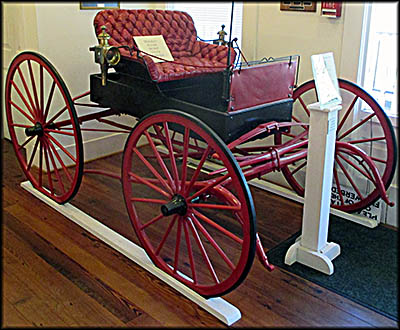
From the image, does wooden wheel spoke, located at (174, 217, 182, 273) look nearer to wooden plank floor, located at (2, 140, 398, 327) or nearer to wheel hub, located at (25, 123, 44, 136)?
wooden plank floor, located at (2, 140, 398, 327)

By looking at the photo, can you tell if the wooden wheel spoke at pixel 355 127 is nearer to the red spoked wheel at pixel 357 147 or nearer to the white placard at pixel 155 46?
the red spoked wheel at pixel 357 147

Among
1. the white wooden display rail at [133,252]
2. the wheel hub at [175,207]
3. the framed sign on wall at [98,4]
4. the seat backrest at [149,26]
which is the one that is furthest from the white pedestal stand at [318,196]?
the framed sign on wall at [98,4]

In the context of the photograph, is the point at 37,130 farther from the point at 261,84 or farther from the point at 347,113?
the point at 347,113

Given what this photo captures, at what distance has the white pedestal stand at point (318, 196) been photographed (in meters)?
2.16

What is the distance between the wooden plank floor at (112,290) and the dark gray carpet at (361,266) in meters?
0.05

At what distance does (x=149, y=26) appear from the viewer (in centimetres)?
288

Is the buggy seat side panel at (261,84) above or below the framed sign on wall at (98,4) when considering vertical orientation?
below

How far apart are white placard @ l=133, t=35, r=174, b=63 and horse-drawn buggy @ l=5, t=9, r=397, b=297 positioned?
0.23ft

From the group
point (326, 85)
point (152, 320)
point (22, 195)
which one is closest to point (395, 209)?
point (326, 85)

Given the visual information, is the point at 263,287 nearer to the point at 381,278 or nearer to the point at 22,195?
the point at 381,278

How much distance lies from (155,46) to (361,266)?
5.07ft

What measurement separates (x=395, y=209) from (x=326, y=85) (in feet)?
3.04

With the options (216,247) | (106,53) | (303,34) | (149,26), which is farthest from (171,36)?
(216,247)

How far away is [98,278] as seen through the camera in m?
2.24
